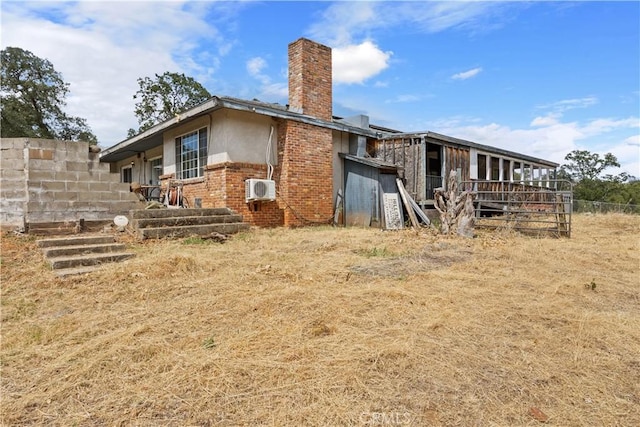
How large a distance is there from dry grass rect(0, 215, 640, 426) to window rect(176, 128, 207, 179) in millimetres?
5592

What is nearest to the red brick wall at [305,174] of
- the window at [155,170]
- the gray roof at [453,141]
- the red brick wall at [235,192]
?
the red brick wall at [235,192]

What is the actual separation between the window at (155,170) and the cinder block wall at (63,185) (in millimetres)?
7380

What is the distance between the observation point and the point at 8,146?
274 inches

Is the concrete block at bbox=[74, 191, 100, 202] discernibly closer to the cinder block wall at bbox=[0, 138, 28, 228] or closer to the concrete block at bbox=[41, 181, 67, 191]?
the concrete block at bbox=[41, 181, 67, 191]

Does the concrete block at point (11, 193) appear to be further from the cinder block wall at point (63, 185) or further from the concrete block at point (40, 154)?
the concrete block at point (40, 154)

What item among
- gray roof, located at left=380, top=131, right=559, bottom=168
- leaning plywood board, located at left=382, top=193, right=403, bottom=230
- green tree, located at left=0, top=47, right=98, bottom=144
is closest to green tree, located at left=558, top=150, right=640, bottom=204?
gray roof, located at left=380, top=131, right=559, bottom=168

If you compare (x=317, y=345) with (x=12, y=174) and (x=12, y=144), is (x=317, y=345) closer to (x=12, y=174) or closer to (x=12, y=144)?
(x=12, y=174)

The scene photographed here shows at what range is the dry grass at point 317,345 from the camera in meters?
1.90

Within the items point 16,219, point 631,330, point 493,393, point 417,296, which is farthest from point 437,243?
point 16,219

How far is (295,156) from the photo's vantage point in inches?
395

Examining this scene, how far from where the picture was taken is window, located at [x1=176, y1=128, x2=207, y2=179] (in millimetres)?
10117

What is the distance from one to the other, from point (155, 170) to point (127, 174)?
413 centimetres

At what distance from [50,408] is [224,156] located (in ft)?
25.3

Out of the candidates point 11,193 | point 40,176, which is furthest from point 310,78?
point 11,193
